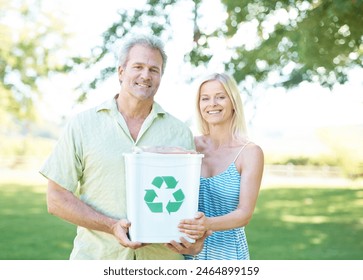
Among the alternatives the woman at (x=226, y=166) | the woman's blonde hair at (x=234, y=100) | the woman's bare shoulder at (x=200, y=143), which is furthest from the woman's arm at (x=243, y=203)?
the woman's bare shoulder at (x=200, y=143)

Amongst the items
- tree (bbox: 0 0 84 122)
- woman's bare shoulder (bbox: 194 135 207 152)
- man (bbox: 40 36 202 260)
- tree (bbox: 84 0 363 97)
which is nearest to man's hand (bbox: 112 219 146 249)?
man (bbox: 40 36 202 260)

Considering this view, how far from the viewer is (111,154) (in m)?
2.45

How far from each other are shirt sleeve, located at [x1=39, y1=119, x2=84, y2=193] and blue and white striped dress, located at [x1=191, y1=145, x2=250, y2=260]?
576mm

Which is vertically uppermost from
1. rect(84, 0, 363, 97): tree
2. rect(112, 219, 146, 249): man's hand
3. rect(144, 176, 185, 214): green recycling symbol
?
rect(84, 0, 363, 97): tree

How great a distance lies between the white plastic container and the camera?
2.34m

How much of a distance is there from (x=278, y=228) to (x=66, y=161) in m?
8.87

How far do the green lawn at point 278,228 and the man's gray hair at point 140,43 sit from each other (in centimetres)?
561

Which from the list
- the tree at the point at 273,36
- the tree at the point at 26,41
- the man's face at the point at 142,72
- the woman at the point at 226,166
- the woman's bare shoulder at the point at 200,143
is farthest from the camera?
the tree at the point at 26,41

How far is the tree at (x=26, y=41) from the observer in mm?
17984

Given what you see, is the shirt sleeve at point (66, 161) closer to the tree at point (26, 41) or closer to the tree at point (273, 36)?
the tree at point (273, 36)

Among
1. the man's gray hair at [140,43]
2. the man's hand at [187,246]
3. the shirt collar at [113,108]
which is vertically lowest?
the man's hand at [187,246]

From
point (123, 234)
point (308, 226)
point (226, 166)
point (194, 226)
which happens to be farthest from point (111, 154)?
point (308, 226)

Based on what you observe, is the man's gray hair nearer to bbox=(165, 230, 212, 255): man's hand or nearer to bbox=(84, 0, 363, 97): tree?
bbox=(165, 230, 212, 255): man's hand
